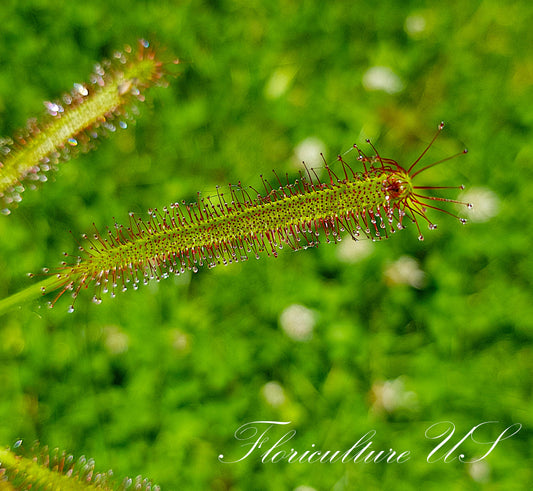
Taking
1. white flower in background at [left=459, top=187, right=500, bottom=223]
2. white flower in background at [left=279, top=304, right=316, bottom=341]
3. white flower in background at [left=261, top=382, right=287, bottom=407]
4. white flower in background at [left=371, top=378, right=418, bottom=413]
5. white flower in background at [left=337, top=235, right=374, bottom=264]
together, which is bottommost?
white flower in background at [left=371, top=378, right=418, bottom=413]

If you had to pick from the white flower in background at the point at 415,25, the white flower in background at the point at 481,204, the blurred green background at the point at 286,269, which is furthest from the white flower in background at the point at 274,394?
the white flower in background at the point at 415,25

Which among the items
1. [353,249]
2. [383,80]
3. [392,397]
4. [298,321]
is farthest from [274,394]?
[383,80]

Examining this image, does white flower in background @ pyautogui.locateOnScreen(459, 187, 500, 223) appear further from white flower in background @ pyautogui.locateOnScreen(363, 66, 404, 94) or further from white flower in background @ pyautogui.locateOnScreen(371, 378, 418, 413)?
white flower in background @ pyautogui.locateOnScreen(371, 378, 418, 413)

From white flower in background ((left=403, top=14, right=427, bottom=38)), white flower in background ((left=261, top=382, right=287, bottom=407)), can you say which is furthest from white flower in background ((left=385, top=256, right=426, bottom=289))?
white flower in background ((left=403, top=14, right=427, bottom=38))

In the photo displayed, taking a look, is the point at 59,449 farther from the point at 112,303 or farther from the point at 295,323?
the point at 295,323

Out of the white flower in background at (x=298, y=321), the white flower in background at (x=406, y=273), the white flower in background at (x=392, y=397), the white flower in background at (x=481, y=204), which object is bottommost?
the white flower in background at (x=392, y=397)

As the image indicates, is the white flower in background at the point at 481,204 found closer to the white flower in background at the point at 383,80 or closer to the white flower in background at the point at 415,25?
the white flower in background at the point at 383,80

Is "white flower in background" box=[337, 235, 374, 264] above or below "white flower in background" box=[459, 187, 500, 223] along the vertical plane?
below
